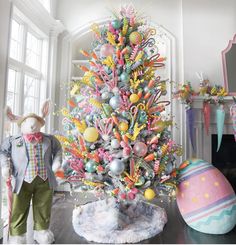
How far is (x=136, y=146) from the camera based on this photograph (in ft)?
6.18

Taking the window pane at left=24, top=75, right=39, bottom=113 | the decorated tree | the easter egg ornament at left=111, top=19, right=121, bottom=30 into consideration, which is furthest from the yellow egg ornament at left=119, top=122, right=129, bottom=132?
the window pane at left=24, top=75, right=39, bottom=113

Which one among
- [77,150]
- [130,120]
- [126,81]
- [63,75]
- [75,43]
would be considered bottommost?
[77,150]

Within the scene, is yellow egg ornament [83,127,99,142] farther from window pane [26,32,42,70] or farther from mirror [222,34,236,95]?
mirror [222,34,236,95]

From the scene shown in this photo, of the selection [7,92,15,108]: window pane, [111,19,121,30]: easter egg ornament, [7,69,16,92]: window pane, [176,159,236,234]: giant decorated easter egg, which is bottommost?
[176,159,236,234]: giant decorated easter egg

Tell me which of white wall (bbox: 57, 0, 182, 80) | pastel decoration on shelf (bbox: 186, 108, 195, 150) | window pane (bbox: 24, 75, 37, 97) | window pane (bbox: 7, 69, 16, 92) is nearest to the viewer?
window pane (bbox: 7, 69, 16, 92)

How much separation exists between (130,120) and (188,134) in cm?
163

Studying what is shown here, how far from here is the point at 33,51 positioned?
3346 millimetres

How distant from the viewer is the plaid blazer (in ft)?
5.68

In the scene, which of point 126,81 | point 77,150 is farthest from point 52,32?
point 77,150

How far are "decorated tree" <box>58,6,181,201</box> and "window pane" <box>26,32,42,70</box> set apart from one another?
1530mm

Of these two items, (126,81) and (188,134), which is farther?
(188,134)

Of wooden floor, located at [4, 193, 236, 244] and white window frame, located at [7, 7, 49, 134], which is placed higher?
white window frame, located at [7, 7, 49, 134]

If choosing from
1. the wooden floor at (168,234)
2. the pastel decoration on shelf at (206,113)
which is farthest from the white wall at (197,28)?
the wooden floor at (168,234)

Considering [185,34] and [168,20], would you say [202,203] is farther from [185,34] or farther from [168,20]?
[168,20]
